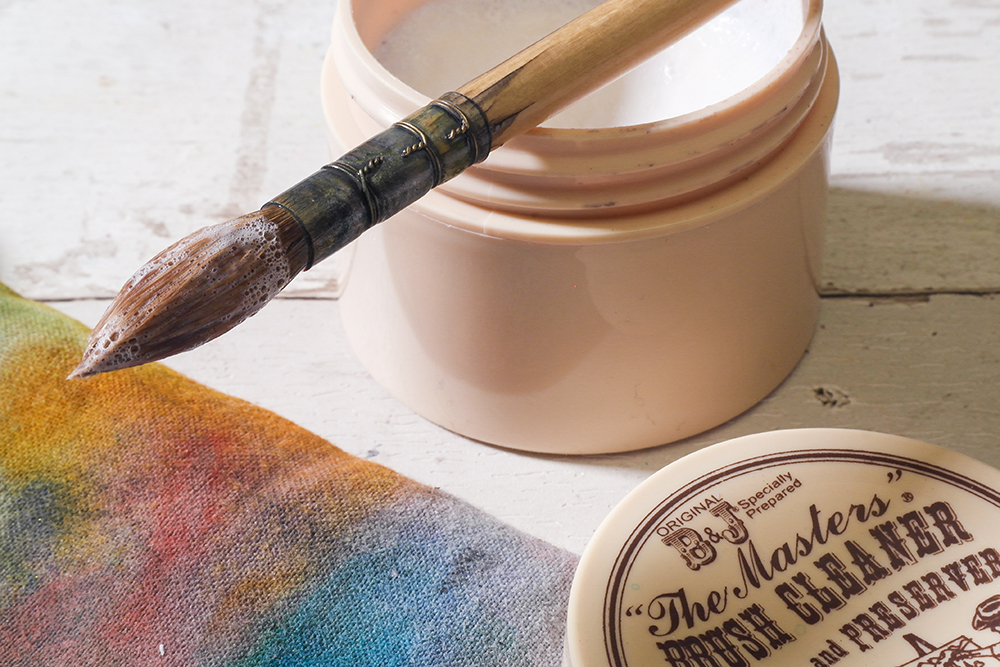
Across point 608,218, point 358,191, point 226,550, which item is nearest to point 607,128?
point 608,218

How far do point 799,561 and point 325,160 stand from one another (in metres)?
0.53

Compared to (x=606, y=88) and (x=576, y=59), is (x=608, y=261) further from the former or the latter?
(x=606, y=88)

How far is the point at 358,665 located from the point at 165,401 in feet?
0.75

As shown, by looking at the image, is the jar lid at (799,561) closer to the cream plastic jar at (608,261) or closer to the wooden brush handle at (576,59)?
the cream plastic jar at (608,261)

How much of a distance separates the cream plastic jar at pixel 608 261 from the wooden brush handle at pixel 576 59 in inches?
1.1

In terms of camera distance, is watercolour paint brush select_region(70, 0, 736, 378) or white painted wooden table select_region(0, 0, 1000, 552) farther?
white painted wooden table select_region(0, 0, 1000, 552)

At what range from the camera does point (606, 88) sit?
801 millimetres

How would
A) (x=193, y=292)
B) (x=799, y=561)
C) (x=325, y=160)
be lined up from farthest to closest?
(x=325, y=160) < (x=799, y=561) < (x=193, y=292)

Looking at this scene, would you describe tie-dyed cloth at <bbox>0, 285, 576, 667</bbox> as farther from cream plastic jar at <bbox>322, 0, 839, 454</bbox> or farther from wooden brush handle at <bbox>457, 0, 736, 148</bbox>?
wooden brush handle at <bbox>457, 0, 736, 148</bbox>

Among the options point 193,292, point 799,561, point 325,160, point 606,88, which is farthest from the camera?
point 325,160

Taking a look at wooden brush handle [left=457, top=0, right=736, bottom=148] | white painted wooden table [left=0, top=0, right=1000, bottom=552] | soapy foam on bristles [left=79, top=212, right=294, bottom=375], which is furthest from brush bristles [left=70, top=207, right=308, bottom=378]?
white painted wooden table [left=0, top=0, right=1000, bottom=552]

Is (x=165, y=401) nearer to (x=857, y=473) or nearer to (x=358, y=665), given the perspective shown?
(x=358, y=665)

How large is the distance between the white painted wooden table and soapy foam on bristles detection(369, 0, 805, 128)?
18cm

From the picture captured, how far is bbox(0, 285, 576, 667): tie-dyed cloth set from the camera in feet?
1.88
